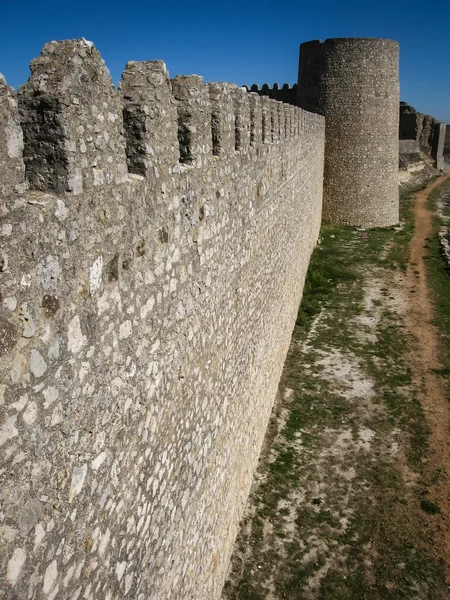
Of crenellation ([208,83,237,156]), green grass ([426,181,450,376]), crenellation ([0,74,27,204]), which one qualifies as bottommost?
green grass ([426,181,450,376])

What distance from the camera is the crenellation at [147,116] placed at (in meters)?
2.81

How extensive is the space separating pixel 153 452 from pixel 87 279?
54.3 inches

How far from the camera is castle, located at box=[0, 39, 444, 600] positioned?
1954mm

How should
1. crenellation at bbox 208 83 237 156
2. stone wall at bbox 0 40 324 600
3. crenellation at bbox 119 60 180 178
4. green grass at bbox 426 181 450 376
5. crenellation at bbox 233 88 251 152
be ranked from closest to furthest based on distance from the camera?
1. stone wall at bbox 0 40 324 600
2. crenellation at bbox 119 60 180 178
3. crenellation at bbox 208 83 237 156
4. crenellation at bbox 233 88 251 152
5. green grass at bbox 426 181 450 376

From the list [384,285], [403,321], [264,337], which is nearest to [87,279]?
[264,337]

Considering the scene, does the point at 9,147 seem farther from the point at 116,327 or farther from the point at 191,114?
the point at 191,114

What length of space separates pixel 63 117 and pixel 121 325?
3.50ft

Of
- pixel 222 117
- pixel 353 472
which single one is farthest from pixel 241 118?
pixel 353 472

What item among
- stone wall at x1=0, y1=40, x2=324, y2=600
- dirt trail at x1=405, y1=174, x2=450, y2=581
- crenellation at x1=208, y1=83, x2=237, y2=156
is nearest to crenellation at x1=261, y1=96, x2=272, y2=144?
stone wall at x1=0, y1=40, x2=324, y2=600

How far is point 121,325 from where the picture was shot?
2.71 m

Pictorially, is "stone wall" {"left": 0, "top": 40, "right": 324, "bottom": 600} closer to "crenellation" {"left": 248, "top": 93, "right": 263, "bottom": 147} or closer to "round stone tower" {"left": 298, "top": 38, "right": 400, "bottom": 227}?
"crenellation" {"left": 248, "top": 93, "right": 263, "bottom": 147}

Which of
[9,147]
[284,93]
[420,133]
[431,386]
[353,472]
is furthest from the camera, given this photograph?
[420,133]

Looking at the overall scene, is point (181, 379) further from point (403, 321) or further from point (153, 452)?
point (403, 321)

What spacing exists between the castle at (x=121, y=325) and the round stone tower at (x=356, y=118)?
15896 mm
